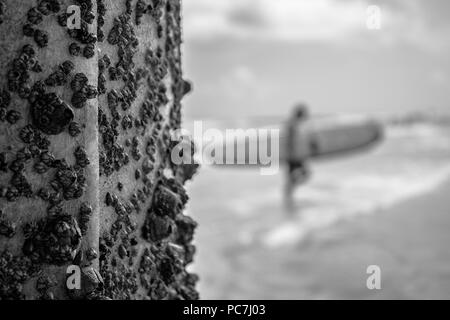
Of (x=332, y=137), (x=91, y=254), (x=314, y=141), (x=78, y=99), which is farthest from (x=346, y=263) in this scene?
(x=332, y=137)

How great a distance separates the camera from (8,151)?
37.5 inches

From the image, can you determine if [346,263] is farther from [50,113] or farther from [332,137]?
[332,137]

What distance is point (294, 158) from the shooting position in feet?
52.0

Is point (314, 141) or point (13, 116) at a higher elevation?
point (314, 141)

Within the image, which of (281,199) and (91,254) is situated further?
(281,199)

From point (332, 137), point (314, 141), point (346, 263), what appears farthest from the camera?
point (332, 137)

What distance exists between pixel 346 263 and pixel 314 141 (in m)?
11.3

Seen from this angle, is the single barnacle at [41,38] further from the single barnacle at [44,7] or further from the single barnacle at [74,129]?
the single barnacle at [74,129]

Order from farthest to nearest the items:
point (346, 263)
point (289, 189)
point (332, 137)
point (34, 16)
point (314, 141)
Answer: point (332, 137) < point (314, 141) < point (289, 189) < point (346, 263) < point (34, 16)

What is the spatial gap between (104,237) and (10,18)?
47 centimetres

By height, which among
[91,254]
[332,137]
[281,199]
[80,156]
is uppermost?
[332,137]

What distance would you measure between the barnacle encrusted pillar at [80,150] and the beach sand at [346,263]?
530 cm

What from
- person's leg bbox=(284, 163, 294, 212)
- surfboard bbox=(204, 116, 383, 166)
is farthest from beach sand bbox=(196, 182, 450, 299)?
surfboard bbox=(204, 116, 383, 166)

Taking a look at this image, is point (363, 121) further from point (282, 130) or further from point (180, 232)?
point (180, 232)
